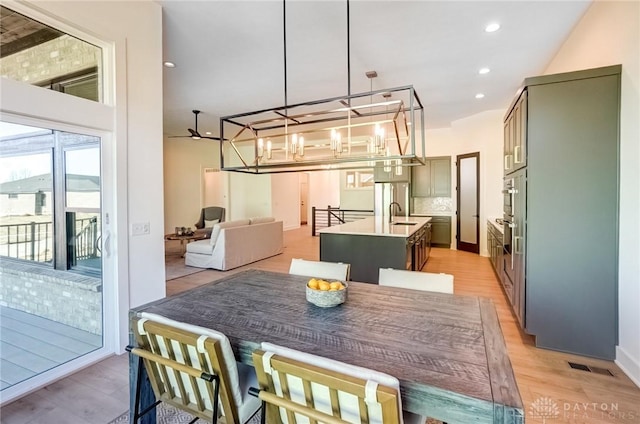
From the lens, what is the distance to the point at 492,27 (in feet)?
10.6

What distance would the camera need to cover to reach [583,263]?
8.63 ft

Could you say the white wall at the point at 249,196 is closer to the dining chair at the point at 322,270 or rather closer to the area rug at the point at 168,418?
the dining chair at the point at 322,270

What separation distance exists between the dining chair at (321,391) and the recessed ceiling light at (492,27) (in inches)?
144

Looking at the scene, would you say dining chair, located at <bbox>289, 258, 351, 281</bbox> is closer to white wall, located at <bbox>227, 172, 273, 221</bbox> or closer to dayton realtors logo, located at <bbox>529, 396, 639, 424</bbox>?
dayton realtors logo, located at <bbox>529, 396, 639, 424</bbox>

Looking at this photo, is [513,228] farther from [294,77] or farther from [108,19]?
[108,19]

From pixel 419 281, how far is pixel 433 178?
6441 millimetres

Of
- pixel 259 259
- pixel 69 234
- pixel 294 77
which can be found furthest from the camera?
pixel 259 259

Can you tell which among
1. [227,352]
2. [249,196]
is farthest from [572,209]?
[249,196]

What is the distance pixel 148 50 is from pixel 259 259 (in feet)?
14.7

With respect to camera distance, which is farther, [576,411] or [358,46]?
[358,46]

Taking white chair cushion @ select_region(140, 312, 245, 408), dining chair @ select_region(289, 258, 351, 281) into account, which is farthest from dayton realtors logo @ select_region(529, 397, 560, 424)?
white chair cushion @ select_region(140, 312, 245, 408)

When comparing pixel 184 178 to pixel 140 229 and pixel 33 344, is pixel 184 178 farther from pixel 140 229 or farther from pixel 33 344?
pixel 33 344

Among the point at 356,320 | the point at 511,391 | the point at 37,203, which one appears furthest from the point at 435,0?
the point at 37,203

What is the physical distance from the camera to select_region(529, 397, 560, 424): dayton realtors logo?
1942mm
